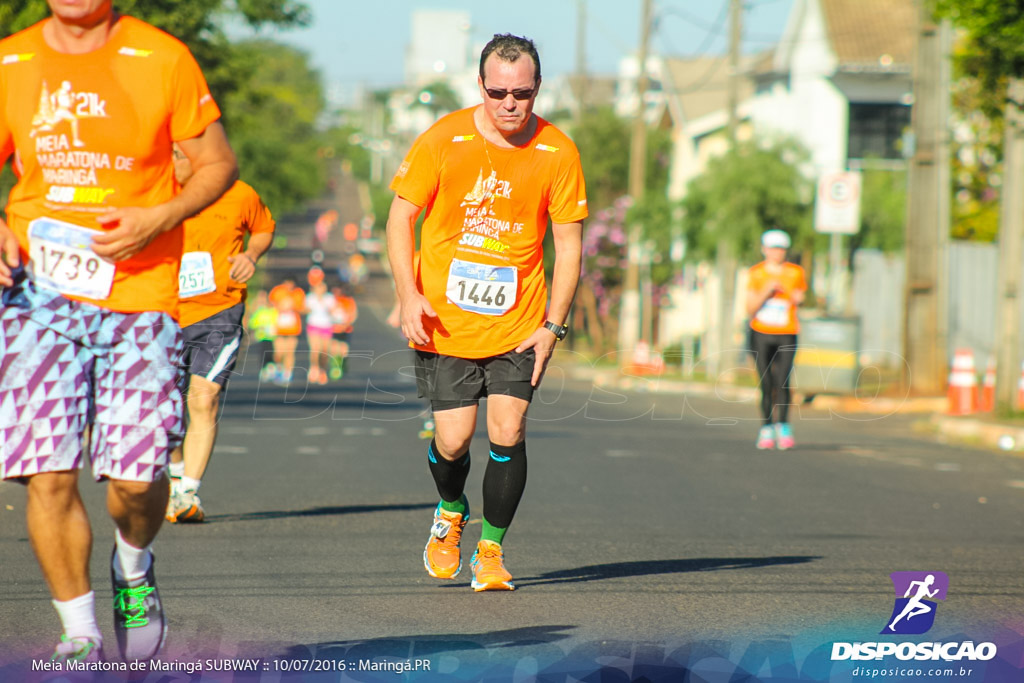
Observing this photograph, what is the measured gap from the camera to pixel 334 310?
28344mm

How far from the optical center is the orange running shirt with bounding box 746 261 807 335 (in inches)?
552

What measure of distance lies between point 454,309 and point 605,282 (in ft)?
152

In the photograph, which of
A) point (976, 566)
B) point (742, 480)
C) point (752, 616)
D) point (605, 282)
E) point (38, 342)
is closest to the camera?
point (38, 342)

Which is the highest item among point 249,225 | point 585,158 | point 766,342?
point 585,158

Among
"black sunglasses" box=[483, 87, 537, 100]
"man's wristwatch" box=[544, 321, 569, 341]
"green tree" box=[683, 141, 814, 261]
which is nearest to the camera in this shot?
"black sunglasses" box=[483, 87, 537, 100]

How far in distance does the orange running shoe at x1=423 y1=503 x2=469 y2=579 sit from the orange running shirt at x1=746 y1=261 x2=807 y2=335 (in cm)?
815

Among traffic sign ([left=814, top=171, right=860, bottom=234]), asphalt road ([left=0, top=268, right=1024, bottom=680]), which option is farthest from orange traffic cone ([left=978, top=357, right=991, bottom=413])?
asphalt road ([left=0, top=268, right=1024, bottom=680])

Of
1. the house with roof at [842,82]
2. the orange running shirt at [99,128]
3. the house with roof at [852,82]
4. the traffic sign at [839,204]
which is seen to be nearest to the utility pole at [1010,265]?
the traffic sign at [839,204]

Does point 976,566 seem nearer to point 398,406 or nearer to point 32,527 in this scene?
point 32,527

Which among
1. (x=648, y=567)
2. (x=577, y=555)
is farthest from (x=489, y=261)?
(x=577, y=555)

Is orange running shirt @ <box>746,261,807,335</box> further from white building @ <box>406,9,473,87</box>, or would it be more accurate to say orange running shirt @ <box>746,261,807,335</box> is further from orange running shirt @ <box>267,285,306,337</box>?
white building @ <box>406,9,473,87</box>

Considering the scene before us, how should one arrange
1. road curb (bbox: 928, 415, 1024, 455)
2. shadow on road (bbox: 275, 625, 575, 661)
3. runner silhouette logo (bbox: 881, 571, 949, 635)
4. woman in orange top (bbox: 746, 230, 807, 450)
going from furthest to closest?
road curb (bbox: 928, 415, 1024, 455), woman in orange top (bbox: 746, 230, 807, 450), runner silhouette logo (bbox: 881, 571, 949, 635), shadow on road (bbox: 275, 625, 575, 661)

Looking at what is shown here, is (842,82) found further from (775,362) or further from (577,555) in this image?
(577,555)

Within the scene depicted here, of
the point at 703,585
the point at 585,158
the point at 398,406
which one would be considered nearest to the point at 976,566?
the point at 703,585
